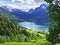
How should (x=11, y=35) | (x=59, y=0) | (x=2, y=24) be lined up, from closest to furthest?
1. (x=59, y=0)
2. (x=11, y=35)
3. (x=2, y=24)

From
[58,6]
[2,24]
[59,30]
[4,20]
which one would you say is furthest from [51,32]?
[4,20]

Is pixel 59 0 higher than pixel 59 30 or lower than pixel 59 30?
higher

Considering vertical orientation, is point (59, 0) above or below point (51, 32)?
above

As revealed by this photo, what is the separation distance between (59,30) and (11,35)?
369 ft

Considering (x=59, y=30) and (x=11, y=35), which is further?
(x=11, y=35)

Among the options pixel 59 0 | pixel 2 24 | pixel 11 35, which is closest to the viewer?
pixel 59 0

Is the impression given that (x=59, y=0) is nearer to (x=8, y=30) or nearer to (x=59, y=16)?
(x=59, y=16)

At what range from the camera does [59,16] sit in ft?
63.3

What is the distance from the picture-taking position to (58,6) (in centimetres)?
1953

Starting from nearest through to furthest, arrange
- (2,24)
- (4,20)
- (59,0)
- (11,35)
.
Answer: (59,0), (11,35), (2,24), (4,20)

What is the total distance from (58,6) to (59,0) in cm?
55

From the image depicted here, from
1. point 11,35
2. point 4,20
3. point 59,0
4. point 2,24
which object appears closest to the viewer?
point 59,0

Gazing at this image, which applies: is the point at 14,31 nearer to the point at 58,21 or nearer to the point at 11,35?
the point at 11,35

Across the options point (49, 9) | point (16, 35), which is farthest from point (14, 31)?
point (49, 9)
